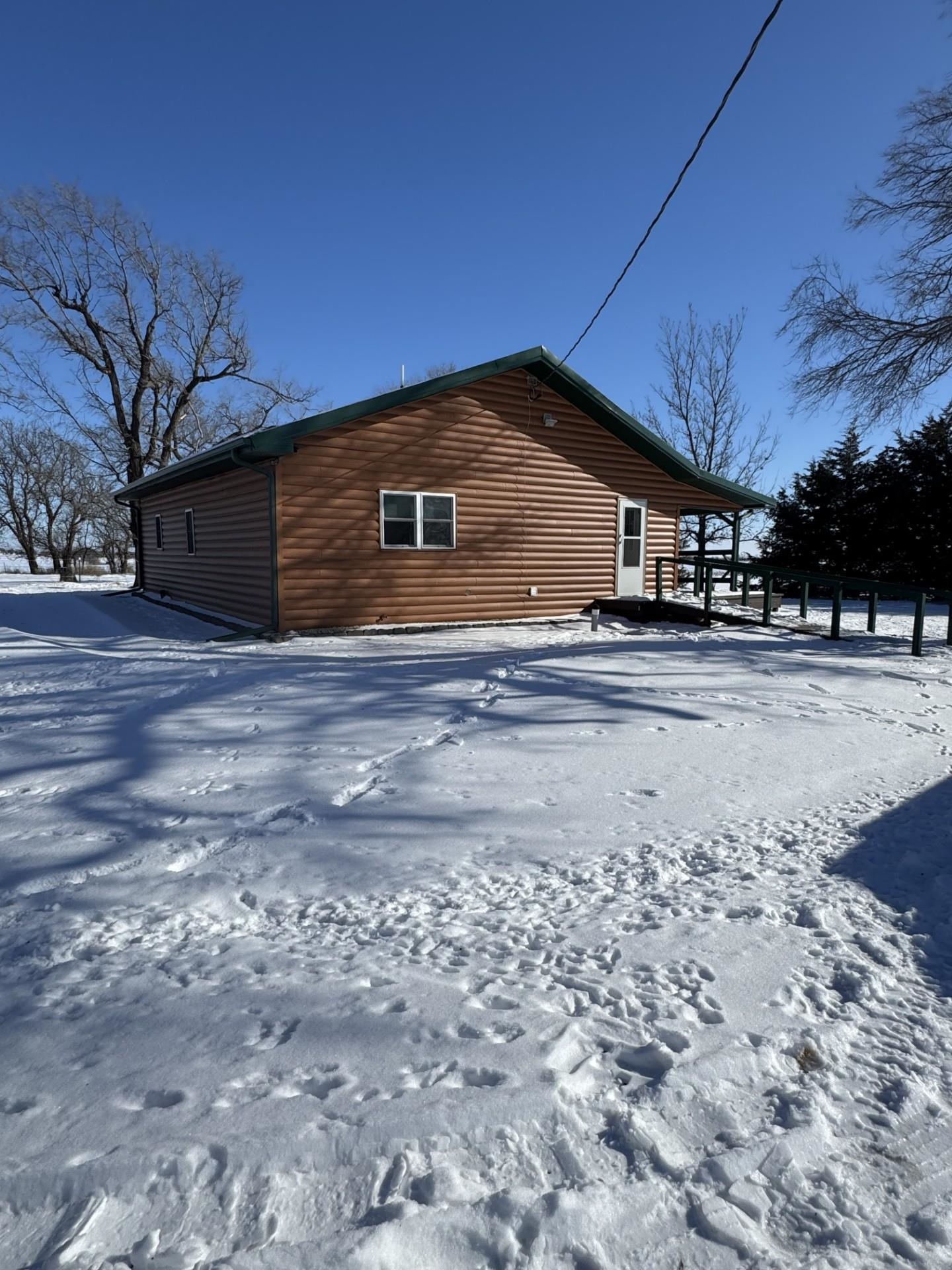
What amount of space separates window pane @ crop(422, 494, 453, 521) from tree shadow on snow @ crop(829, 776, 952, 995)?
28.3 feet

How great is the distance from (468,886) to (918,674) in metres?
7.32

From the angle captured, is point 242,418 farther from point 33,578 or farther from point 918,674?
point 918,674

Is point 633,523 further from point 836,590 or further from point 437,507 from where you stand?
point 437,507

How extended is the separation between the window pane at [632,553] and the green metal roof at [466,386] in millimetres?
1613

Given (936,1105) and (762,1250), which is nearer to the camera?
(762,1250)

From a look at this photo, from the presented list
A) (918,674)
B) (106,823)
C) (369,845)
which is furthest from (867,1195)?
(918,674)

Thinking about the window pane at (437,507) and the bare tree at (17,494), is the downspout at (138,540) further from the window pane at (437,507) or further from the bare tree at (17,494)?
the bare tree at (17,494)

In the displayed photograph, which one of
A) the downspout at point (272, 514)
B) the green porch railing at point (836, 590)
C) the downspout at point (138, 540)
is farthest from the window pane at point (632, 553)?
the downspout at point (138, 540)

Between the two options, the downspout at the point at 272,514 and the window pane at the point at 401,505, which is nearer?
the downspout at the point at 272,514

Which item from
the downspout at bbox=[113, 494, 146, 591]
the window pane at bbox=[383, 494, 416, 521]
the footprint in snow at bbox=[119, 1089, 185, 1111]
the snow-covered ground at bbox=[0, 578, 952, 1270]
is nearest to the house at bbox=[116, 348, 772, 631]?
the window pane at bbox=[383, 494, 416, 521]

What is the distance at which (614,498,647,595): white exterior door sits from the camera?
14086 mm

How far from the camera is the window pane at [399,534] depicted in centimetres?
1118

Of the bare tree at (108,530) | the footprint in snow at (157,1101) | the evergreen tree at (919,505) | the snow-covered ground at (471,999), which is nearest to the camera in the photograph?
the snow-covered ground at (471,999)

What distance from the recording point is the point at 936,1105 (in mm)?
1906
